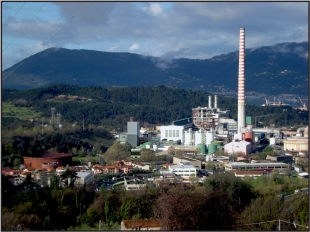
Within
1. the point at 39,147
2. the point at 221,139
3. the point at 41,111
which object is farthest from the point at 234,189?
the point at 41,111

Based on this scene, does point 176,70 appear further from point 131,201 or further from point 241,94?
point 131,201

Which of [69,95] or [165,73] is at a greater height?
[165,73]

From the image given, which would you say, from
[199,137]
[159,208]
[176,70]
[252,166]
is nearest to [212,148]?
[199,137]

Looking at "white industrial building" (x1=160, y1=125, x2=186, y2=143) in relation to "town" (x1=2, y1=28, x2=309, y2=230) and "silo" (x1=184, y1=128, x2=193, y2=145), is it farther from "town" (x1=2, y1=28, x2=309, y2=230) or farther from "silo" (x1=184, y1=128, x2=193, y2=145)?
"town" (x1=2, y1=28, x2=309, y2=230)

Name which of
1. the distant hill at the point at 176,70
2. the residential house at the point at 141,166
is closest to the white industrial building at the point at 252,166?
the residential house at the point at 141,166

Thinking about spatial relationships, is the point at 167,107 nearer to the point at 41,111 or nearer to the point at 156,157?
the point at 41,111

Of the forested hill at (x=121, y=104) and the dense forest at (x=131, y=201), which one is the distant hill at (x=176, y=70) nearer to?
the forested hill at (x=121, y=104)
